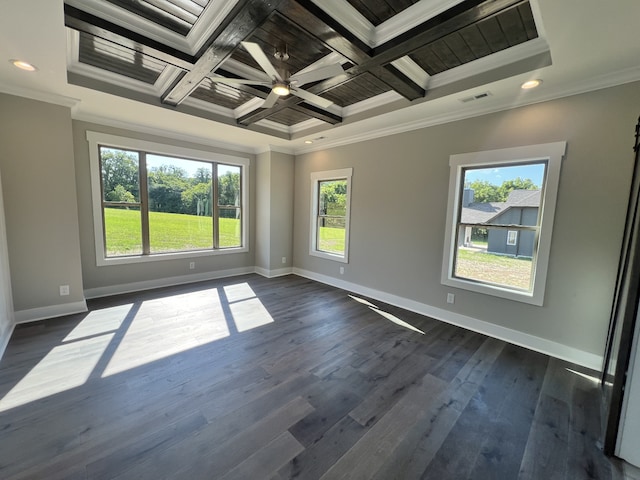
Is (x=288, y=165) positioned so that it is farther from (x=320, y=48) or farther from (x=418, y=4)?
(x=418, y=4)

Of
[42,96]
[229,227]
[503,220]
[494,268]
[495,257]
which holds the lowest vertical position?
[494,268]

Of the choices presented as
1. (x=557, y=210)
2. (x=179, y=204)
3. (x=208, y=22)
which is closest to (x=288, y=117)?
(x=208, y=22)

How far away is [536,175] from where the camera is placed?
287 cm

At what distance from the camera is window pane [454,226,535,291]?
297cm

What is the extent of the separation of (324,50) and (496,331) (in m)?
3.60

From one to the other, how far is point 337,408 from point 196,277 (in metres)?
4.11

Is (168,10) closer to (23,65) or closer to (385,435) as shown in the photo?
(23,65)

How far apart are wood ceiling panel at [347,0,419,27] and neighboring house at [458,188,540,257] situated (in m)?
2.19

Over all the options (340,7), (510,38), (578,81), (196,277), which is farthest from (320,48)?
(196,277)

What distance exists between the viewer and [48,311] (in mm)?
3303

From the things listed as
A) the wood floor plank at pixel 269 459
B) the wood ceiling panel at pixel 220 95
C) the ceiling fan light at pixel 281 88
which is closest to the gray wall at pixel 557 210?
the wood ceiling panel at pixel 220 95

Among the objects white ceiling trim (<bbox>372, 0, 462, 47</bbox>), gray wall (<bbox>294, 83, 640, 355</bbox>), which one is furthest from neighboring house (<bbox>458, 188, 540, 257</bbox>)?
white ceiling trim (<bbox>372, 0, 462, 47</bbox>)

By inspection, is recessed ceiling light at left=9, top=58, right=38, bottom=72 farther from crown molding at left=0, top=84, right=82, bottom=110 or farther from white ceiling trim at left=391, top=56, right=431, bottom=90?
white ceiling trim at left=391, top=56, right=431, bottom=90

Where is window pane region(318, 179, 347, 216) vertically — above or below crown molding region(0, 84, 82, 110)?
below
